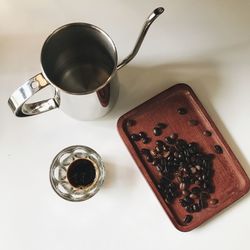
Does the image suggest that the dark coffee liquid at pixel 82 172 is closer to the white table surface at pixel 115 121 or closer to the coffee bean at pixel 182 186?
the white table surface at pixel 115 121

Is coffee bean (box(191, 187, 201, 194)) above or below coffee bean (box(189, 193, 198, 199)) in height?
above

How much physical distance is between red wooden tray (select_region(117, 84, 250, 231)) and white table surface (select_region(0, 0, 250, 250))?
2 centimetres

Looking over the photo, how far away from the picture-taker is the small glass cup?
0.77 meters

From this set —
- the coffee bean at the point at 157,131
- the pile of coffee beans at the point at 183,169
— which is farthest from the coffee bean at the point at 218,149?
the coffee bean at the point at 157,131

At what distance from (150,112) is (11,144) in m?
0.25

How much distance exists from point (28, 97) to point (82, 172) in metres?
0.17

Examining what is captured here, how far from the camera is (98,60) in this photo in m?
0.81

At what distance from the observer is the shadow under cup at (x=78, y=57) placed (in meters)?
0.73

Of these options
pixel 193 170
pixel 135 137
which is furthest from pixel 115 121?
pixel 193 170

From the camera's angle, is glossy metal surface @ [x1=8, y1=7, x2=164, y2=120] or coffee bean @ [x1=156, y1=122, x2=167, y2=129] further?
coffee bean @ [x1=156, y1=122, x2=167, y2=129]

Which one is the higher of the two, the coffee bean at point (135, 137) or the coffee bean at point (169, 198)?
the coffee bean at point (135, 137)

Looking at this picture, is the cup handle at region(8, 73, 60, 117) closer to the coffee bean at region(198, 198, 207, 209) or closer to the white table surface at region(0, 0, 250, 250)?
the white table surface at region(0, 0, 250, 250)

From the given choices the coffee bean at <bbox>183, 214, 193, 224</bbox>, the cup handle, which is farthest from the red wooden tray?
the cup handle

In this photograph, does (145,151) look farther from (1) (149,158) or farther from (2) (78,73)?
(2) (78,73)
